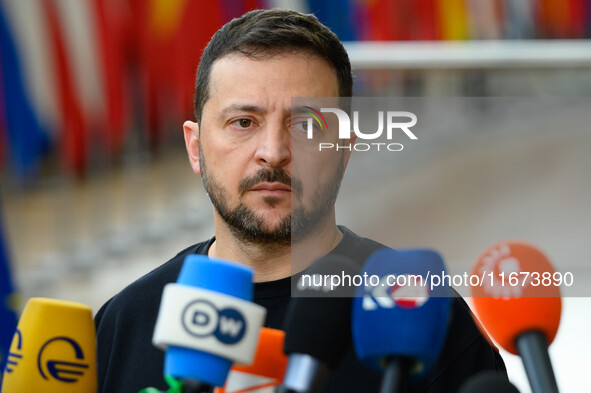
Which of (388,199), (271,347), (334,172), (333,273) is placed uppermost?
(388,199)

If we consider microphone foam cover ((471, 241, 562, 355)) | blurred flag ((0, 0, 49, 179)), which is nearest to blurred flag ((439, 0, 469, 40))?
blurred flag ((0, 0, 49, 179))

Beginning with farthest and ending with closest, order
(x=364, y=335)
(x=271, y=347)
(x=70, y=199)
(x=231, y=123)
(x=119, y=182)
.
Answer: (x=119, y=182)
(x=70, y=199)
(x=231, y=123)
(x=271, y=347)
(x=364, y=335)

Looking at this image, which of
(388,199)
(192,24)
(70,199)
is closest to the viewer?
(388,199)

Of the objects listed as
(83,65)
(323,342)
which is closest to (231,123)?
(323,342)

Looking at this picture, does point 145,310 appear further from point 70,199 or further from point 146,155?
point 146,155

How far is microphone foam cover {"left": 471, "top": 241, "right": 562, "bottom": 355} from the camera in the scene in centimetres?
135

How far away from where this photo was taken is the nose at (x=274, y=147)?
1.77 metres

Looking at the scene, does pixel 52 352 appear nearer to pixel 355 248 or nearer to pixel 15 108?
pixel 355 248

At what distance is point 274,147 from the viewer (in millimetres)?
1777

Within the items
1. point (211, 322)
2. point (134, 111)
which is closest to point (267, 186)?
point (211, 322)

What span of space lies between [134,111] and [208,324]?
7.27 metres

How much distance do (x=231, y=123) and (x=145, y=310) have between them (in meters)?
0.56

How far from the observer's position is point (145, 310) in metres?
2.18

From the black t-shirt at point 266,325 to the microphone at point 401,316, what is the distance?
593 millimetres
